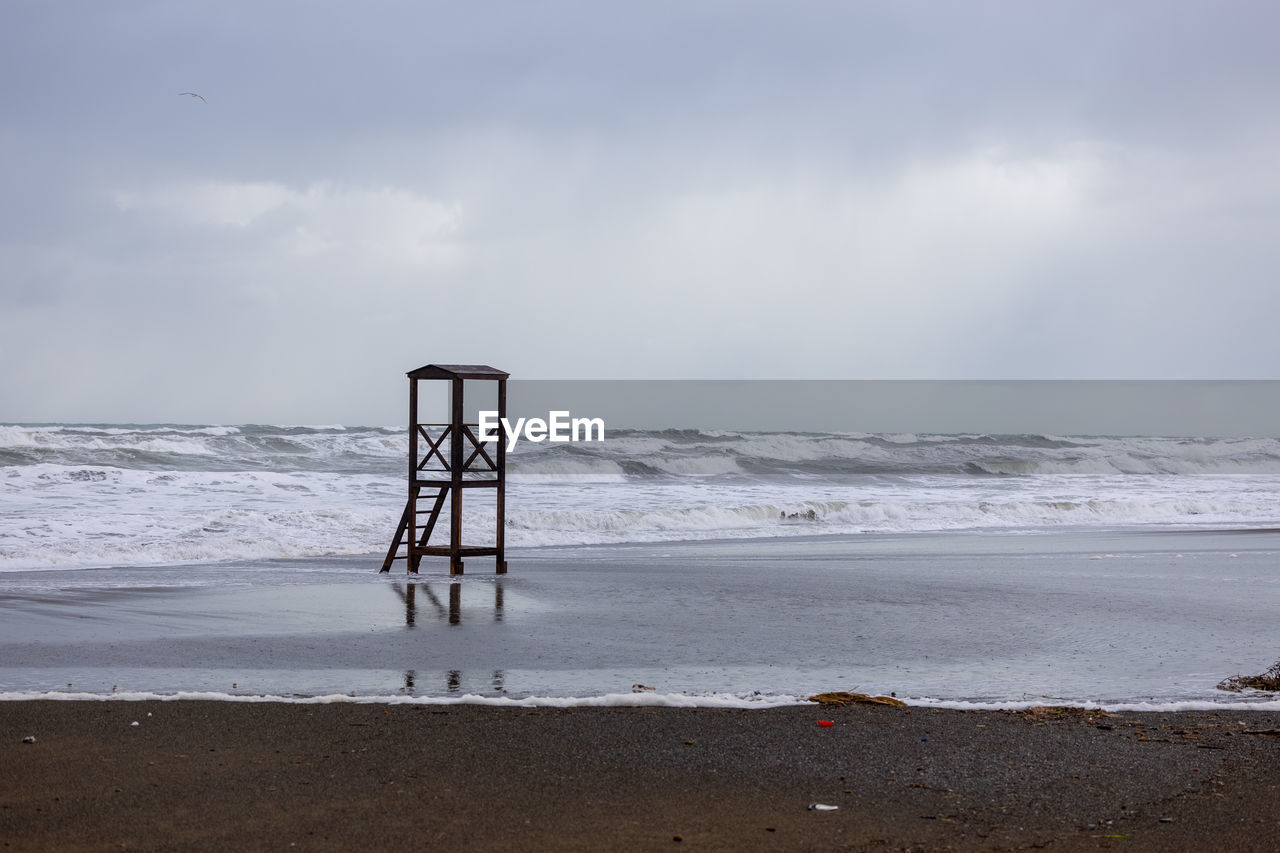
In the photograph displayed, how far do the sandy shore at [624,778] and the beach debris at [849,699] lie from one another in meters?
0.17

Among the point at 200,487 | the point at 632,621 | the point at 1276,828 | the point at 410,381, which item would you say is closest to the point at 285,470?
the point at 200,487

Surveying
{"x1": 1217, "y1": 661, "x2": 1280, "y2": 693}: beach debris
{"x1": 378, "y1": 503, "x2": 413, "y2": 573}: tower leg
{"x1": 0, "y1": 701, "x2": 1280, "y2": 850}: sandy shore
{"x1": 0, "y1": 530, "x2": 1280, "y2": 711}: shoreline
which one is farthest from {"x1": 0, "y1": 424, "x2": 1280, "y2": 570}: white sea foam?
{"x1": 1217, "y1": 661, "x2": 1280, "y2": 693}: beach debris

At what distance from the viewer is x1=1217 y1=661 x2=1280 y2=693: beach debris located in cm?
726

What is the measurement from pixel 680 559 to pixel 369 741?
35.8ft

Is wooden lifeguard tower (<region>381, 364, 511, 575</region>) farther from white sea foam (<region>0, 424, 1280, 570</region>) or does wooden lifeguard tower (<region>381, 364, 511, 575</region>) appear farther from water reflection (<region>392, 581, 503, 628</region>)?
white sea foam (<region>0, 424, 1280, 570</region>)

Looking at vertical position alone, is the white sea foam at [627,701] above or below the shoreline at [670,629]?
above

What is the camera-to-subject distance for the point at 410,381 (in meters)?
15.5

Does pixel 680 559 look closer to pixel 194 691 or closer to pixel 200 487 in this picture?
pixel 194 691

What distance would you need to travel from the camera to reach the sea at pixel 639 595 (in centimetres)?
769

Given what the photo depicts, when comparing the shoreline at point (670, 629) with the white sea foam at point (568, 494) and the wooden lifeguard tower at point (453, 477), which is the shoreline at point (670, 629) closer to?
the wooden lifeguard tower at point (453, 477)

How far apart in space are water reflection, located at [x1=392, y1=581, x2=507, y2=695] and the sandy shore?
0.89m

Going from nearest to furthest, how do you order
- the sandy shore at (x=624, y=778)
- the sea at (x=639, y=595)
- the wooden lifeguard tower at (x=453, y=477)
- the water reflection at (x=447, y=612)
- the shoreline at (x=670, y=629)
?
the sandy shore at (x=624, y=778)
the water reflection at (x=447, y=612)
the shoreline at (x=670, y=629)
the sea at (x=639, y=595)
the wooden lifeguard tower at (x=453, y=477)

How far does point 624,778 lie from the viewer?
5156mm

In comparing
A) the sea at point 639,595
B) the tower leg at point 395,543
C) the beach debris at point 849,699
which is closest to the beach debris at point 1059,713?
the sea at point 639,595
